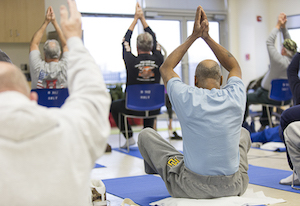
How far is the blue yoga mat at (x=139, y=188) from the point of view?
2.54 meters

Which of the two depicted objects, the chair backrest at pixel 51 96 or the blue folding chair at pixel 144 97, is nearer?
the chair backrest at pixel 51 96

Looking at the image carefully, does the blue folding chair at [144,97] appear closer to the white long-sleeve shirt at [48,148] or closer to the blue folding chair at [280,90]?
the blue folding chair at [280,90]

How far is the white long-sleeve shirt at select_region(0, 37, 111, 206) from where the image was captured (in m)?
0.88

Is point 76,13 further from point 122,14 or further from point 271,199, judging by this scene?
point 122,14

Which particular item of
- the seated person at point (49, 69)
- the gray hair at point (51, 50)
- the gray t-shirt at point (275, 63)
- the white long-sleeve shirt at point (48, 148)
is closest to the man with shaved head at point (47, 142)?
the white long-sleeve shirt at point (48, 148)

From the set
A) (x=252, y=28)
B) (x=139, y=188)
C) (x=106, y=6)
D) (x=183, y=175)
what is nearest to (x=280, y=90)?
(x=139, y=188)

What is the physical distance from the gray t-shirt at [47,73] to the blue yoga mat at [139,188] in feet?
4.57

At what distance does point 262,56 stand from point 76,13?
31.7ft

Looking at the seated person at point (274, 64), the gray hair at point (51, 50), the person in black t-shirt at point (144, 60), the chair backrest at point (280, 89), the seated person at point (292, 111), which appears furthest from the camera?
the chair backrest at point (280, 89)

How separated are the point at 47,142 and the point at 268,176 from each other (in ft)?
8.82

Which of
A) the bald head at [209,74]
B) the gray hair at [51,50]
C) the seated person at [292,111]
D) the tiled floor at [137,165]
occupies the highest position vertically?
the gray hair at [51,50]

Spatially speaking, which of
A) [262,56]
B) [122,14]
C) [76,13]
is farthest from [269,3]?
[76,13]

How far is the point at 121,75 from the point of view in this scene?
9.22m

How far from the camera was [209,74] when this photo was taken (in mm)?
2127
